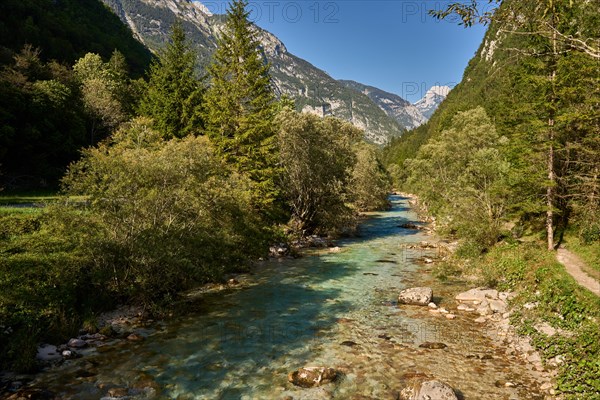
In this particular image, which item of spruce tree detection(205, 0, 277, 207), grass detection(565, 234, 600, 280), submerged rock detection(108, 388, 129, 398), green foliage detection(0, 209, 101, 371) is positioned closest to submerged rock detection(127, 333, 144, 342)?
green foliage detection(0, 209, 101, 371)

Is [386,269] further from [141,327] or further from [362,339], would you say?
[141,327]

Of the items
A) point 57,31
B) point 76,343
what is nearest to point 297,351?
point 76,343

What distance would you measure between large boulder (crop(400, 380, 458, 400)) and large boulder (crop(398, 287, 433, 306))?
8428 millimetres

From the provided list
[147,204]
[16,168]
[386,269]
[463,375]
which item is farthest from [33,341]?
[16,168]

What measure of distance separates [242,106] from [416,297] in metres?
25.4

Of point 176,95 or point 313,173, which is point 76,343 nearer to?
point 313,173

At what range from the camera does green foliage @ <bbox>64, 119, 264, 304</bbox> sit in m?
16.1

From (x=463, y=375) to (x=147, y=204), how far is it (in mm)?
14820

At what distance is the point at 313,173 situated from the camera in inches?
1511

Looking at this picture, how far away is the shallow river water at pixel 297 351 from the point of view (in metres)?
11.0

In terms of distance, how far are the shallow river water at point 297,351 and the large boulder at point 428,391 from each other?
663mm

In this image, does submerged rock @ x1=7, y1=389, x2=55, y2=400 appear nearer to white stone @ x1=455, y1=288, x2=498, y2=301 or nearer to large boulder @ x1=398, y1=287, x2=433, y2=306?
large boulder @ x1=398, y1=287, x2=433, y2=306

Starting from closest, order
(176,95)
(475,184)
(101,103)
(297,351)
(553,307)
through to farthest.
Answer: (297,351) < (553,307) < (475,184) < (176,95) < (101,103)

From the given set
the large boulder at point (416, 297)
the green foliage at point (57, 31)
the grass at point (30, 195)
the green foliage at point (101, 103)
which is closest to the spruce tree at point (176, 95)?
the green foliage at point (101, 103)
